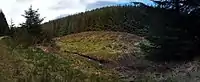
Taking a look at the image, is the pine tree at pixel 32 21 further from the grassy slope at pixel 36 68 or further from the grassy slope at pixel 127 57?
the grassy slope at pixel 36 68

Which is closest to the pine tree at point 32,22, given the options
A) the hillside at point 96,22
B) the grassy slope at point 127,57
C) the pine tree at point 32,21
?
the pine tree at point 32,21

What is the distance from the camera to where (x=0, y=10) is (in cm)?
2097

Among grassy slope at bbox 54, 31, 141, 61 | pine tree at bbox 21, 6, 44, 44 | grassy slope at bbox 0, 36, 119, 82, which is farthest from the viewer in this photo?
pine tree at bbox 21, 6, 44, 44

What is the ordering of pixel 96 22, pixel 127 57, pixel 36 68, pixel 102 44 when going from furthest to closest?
pixel 96 22 → pixel 102 44 → pixel 127 57 → pixel 36 68

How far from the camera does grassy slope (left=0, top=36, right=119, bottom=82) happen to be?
34.3 ft

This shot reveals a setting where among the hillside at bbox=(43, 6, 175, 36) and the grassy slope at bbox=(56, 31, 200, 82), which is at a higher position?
the hillside at bbox=(43, 6, 175, 36)

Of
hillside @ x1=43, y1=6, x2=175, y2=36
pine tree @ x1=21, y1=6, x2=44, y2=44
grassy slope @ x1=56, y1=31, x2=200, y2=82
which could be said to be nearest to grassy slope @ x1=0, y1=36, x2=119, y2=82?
grassy slope @ x1=56, y1=31, x2=200, y2=82

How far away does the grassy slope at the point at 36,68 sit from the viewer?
34.3 ft

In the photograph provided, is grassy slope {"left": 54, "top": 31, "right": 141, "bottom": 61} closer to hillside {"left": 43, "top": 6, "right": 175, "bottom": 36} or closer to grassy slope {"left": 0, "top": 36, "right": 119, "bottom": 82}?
hillside {"left": 43, "top": 6, "right": 175, "bottom": 36}

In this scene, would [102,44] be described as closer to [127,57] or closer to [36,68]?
[127,57]

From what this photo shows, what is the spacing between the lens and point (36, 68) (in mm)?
11586

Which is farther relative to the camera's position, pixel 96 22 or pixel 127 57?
pixel 96 22

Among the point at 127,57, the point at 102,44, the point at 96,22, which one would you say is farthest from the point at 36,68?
the point at 96,22

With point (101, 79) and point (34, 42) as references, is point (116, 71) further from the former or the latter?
point (34, 42)
